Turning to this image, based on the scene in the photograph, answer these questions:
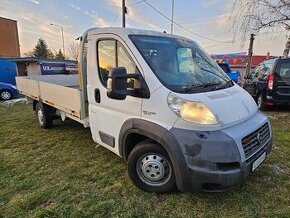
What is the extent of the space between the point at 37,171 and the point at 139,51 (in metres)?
2.48

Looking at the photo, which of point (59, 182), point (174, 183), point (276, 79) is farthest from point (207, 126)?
point (276, 79)

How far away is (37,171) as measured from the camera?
4.00 metres

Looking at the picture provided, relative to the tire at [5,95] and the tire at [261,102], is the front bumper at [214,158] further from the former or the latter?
the tire at [5,95]

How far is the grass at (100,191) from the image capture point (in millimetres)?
2908

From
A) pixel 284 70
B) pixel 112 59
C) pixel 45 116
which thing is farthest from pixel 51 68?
pixel 112 59

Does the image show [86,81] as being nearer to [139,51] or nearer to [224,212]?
[139,51]

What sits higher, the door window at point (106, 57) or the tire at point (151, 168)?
the door window at point (106, 57)

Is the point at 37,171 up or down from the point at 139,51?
down

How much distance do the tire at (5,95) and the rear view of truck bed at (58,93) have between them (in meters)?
6.43

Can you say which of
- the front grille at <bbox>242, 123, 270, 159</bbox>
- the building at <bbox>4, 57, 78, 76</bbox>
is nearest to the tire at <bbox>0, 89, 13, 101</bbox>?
the building at <bbox>4, 57, 78, 76</bbox>

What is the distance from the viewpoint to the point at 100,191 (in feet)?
11.0

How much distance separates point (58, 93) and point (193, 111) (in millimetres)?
3315

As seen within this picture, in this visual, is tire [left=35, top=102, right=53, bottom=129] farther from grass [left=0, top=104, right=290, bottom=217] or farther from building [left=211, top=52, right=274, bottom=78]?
building [left=211, top=52, right=274, bottom=78]

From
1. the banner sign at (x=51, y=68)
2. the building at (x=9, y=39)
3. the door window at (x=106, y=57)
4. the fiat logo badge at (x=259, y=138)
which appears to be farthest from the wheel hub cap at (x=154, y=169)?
the building at (x=9, y=39)
